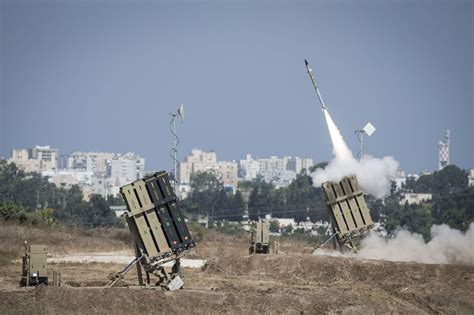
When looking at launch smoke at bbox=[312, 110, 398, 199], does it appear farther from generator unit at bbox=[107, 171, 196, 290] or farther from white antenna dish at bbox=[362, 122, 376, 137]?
generator unit at bbox=[107, 171, 196, 290]

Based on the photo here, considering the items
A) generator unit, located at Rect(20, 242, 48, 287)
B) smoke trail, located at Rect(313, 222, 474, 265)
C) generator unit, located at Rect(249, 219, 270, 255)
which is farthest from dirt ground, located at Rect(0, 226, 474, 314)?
smoke trail, located at Rect(313, 222, 474, 265)

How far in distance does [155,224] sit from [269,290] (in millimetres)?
4143

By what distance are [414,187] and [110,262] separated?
4734 inches

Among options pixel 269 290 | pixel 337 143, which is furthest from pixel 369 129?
pixel 269 290

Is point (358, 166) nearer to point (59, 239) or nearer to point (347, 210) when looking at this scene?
point (347, 210)

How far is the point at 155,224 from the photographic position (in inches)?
1351

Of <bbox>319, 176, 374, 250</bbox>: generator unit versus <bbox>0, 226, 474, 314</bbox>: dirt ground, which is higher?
<bbox>319, 176, 374, 250</bbox>: generator unit

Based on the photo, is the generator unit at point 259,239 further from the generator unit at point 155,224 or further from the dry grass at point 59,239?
the generator unit at point 155,224

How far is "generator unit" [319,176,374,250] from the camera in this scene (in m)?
48.3

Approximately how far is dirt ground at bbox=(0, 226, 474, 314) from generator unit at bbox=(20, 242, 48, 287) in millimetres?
476

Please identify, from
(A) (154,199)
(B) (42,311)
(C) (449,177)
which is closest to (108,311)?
(B) (42,311)

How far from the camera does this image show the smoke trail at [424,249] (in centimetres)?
4816

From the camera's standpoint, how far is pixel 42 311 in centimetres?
3081

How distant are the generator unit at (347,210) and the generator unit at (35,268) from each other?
1620 cm
